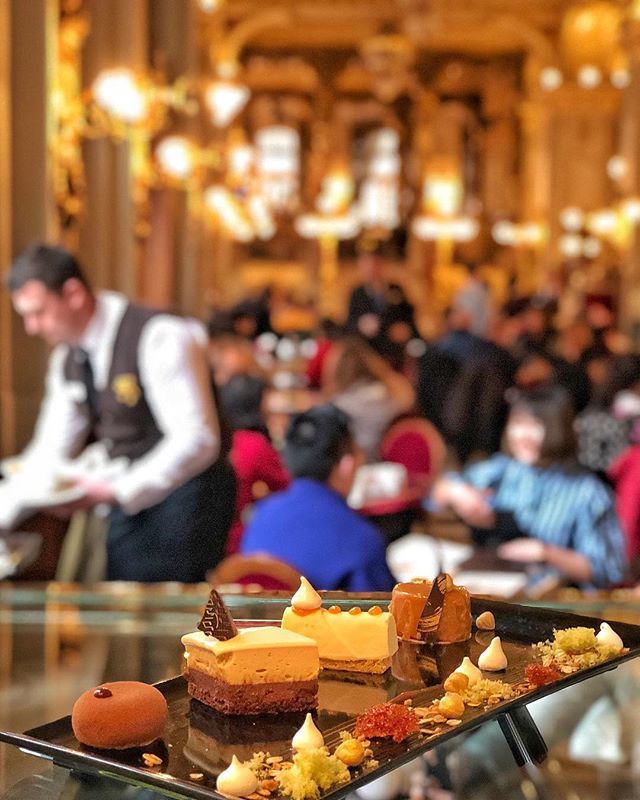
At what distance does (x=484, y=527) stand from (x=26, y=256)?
8.37ft

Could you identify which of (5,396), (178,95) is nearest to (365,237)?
(178,95)

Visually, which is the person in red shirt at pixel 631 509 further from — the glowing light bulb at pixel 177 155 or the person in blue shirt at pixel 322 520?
the glowing light bulb at pixel 177 155

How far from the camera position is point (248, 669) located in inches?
63.4

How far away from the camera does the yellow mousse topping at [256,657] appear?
1607 millimetres

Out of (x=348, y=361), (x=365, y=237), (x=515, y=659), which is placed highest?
(x=515, y=659)

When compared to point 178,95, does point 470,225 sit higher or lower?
lower

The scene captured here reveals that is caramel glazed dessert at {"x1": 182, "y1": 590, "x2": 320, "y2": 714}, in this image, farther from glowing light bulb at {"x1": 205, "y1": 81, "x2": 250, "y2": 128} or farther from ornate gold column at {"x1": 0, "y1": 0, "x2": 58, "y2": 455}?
glowing light bulb at {"x1": 205, "y1": 81, "x2": 250, "y2": 128}

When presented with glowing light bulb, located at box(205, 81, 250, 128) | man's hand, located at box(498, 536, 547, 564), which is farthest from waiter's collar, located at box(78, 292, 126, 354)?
glowing light bulb, located at box(205, 81, 250, 128)

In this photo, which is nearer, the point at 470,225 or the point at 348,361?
the point at 348,361

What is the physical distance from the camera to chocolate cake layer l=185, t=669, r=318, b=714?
161 cm

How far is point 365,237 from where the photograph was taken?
29.7 meters

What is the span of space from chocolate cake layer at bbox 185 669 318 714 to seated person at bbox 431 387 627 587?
143 inches

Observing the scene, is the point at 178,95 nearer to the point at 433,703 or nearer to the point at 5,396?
the point at 5,396

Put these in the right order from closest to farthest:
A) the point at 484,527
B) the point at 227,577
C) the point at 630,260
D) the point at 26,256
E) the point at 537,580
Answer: the point at 227,577, the point at 26,256, the point at 537,580, the point at 484,527, the point at 630,260
